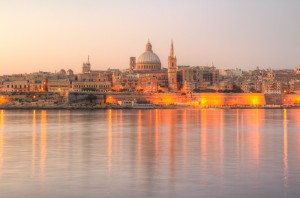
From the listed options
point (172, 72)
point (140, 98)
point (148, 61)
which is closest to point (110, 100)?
point (140, 98)

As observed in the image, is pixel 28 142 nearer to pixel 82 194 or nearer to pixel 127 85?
pixel 82 194

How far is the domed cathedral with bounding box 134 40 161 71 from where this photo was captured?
72.4 metres

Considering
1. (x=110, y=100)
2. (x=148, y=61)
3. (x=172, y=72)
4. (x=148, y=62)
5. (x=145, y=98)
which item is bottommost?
(x=110, y=100)

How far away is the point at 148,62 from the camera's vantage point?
72375 mm

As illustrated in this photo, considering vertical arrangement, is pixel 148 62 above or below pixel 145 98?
above

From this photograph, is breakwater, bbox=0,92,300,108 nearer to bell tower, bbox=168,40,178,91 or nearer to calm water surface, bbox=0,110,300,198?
bell tower, bbox=168,40,178,91

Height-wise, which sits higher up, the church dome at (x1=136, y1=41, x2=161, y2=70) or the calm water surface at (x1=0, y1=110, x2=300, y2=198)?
the church dome at (x1=136, y1=41, x2=161, y2=70)

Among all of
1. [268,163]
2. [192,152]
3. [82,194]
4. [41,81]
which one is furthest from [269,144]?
[41,81]

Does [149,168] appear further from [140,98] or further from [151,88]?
[151,88]

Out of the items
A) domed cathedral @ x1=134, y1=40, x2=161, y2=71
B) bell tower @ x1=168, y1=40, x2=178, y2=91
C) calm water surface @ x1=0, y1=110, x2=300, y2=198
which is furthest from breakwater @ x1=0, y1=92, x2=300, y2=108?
calm water surface @ x1=0, y1=110, x2=300, y2=198

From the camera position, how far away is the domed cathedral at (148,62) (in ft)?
237

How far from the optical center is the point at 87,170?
33.8 ft

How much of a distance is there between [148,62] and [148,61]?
0.18 metres

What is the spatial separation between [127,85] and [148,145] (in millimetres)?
51883
